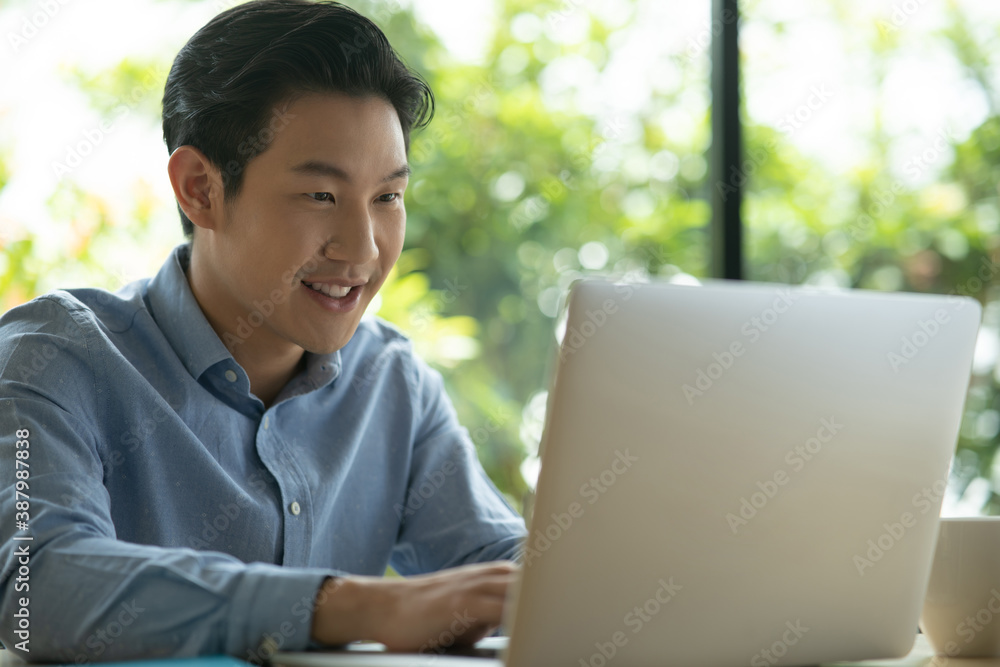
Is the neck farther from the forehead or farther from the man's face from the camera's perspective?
the forehead

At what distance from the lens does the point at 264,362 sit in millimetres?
1346

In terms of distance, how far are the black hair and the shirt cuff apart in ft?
2.13

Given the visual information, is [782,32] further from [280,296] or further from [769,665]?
[769,665]

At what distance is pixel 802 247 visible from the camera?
2.65 meters

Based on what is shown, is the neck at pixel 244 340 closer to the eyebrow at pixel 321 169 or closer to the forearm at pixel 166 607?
the eyebrow at pixel 321 169

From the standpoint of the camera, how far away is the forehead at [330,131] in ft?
3.98

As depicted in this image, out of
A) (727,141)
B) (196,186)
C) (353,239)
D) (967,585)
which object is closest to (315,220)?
(353,239)

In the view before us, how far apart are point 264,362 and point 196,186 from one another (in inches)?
10.7

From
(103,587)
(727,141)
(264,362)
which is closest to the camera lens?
(103,587)

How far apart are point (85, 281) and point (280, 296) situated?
1300 millimetres

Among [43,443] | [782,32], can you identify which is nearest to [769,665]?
[43,443]

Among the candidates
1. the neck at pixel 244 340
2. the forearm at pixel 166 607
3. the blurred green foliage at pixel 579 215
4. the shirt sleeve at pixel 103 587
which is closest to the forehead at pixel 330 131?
the neck at pixel 244 340

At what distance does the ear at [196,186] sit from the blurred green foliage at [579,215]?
119 centimetres

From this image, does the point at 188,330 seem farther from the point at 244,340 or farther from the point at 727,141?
the point at 727,141
